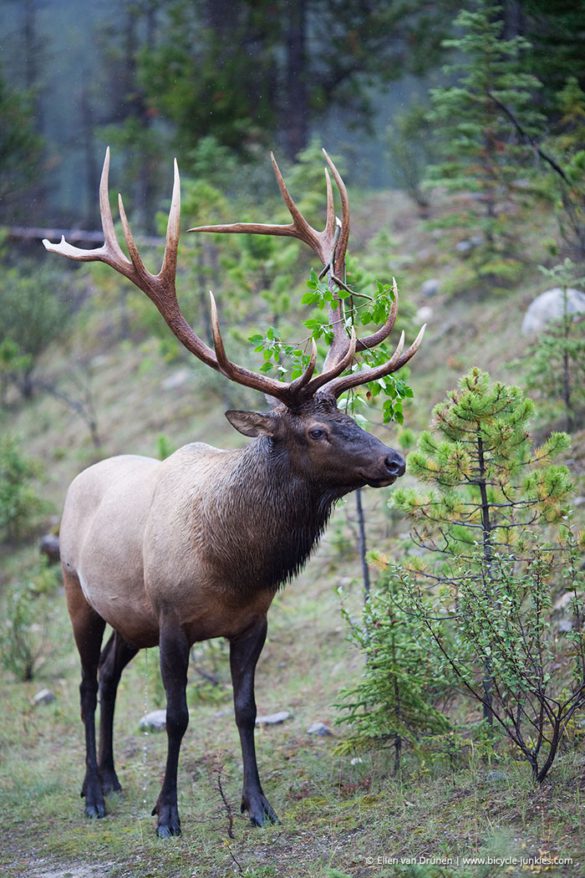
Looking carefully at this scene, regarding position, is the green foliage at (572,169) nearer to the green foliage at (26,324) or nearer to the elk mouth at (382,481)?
the elk mouth at (382,481)

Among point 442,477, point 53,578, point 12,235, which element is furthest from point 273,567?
point 12,235

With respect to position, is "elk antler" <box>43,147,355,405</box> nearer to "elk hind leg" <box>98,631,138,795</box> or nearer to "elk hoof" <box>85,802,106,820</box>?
"elk hind leg" <box>98,631,138,795</box>

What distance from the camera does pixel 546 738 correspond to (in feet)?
16.5

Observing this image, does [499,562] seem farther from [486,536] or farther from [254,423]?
[254,423]

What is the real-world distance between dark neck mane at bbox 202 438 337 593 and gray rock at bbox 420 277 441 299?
856 cm

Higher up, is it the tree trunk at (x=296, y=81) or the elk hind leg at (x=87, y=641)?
the tree trunk at (x=296, y=81)

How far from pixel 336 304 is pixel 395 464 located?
1.28m

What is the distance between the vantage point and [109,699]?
21.1ft

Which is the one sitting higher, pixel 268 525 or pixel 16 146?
pixel 16 146

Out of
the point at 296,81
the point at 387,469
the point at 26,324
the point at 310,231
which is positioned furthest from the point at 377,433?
the point at 296,81

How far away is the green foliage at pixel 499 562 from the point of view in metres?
4.76

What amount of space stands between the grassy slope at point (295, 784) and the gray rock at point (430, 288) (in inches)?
72.7

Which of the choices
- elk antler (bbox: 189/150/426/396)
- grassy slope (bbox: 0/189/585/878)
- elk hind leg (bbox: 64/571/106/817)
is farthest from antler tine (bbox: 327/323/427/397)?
elk hind leg (bbox: 64/571/106/817)

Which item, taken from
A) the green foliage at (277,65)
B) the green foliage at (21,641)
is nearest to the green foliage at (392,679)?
the green foliage at (21,641)
